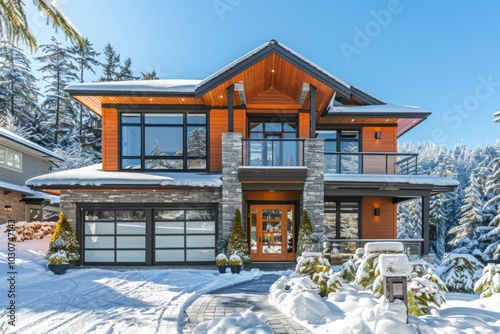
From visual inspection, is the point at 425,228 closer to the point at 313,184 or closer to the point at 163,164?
the point at 313,184

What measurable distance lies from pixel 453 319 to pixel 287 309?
2625 mm

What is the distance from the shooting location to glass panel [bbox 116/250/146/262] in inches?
466

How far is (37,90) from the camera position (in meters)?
34.0

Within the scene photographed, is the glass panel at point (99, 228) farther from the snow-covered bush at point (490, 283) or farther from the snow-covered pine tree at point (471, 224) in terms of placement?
the snow-covered pine tree at point (471, 224)

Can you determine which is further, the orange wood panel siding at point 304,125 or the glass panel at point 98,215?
the orange wood panel siding at point 304,125

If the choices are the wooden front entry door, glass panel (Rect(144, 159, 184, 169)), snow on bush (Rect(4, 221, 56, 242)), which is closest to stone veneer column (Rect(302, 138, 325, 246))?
the wooden front entry door

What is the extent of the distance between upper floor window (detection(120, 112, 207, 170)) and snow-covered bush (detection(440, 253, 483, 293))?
8.54 m

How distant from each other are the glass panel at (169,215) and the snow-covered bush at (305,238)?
4421 mm

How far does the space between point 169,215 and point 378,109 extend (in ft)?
30.4

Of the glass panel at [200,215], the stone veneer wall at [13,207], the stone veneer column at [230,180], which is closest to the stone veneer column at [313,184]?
the stone veneer column at [230,180]

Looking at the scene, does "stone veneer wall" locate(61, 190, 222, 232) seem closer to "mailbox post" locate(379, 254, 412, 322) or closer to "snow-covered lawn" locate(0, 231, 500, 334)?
"snow-covered lawn" locate(0, 231, 500, 334)

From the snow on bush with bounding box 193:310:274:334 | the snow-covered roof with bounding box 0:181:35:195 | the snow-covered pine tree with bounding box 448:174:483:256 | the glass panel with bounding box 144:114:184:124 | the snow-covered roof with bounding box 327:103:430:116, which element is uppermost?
the snow-covered roof with bounding box 327:103:430:116

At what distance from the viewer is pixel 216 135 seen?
12.7 m

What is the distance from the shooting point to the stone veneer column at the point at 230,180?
36.5ft
